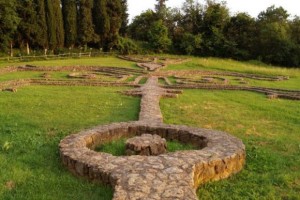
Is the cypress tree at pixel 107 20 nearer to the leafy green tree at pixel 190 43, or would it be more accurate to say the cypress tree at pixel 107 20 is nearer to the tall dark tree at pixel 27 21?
the leafy green tree at pixel 190 43

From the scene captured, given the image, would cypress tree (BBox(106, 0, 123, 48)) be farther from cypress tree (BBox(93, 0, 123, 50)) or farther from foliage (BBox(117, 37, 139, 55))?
foliage (BBox(117, 37, 139, 55))

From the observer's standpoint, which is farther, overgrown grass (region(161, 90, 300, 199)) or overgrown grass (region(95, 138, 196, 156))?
overgrown grass (region(95, 138, 196, 156))

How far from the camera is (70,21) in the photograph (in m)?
38.6

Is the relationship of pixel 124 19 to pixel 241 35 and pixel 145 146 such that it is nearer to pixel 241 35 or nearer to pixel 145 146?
Answer: pixel 241 35

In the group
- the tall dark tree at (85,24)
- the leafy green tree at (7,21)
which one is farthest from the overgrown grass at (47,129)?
the tall dark tree at (85,24)

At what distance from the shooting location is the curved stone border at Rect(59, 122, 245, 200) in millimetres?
5195

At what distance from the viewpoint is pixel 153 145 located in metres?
7.23

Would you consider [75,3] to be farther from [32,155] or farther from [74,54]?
[32,155]

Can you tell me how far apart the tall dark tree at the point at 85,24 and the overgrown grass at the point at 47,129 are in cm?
2299

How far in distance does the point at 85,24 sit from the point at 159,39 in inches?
314

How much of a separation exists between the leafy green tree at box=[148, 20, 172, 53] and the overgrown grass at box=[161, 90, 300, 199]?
23.8 m

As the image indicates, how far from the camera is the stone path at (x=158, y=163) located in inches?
206

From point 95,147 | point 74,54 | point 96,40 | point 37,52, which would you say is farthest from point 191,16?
point 95,147

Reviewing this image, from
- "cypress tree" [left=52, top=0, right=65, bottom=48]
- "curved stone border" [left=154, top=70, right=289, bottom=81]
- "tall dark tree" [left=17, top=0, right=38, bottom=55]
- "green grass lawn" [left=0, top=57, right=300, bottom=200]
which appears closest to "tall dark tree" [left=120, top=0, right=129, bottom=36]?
"cypress tree" [left=52, top=0, right=65, bottom=48]
